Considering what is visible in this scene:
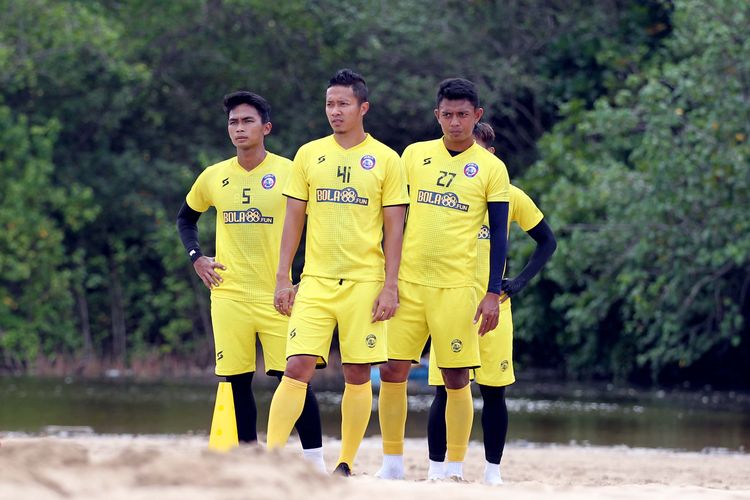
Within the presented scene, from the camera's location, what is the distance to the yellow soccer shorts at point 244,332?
8.51 m

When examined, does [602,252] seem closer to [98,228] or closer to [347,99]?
[98,228]

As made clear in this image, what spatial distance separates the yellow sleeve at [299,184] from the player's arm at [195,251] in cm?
78

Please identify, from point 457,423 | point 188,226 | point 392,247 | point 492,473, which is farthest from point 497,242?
point 188,226

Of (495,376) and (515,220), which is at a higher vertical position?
(515,220)

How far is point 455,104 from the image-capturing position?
8.39 m

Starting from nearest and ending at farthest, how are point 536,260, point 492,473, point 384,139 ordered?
point 492,473 < point 536,260 < point 384,139

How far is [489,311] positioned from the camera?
27.1ft

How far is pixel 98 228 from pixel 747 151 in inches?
511

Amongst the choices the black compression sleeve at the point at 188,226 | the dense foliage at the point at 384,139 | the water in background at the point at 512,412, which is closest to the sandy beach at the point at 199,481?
the black compression sleeve at the point at 188,226

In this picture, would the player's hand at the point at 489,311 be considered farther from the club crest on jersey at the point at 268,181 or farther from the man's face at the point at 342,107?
the club crest on jersey at the point at 268,181

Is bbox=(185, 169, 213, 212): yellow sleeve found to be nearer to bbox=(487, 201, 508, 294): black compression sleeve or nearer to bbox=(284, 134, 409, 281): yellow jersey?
bbox=(284, 134, 409, 281): yellow jersey

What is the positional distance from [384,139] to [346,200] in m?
17.9

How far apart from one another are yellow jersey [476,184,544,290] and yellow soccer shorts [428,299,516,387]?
26 centimetres

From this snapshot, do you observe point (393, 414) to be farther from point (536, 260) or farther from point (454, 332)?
point (536, 260)
